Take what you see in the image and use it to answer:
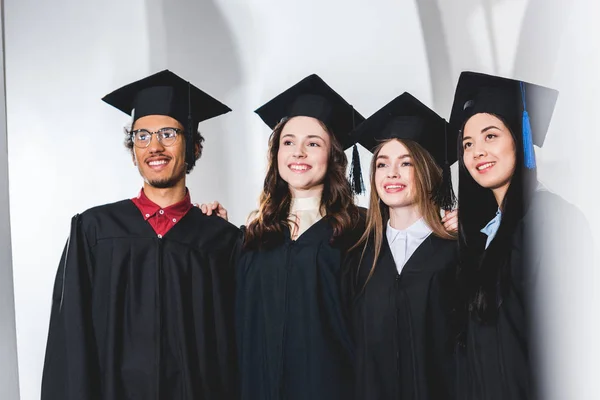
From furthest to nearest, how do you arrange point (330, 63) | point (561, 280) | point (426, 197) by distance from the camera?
point (330, 63)
point (426, 197)
point (561, 280)

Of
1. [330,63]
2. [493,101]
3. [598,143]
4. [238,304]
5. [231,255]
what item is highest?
[330,63]

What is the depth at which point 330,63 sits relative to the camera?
3.26m

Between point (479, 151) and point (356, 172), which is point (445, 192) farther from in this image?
point (356, 172)

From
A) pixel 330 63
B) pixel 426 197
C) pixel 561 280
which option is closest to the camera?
pixel 561 280

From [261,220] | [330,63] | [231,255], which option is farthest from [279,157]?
[330,63]

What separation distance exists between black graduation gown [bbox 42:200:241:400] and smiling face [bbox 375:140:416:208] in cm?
72

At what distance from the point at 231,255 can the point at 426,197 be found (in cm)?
83

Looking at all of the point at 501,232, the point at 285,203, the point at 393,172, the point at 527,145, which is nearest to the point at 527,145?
the point at 527,145

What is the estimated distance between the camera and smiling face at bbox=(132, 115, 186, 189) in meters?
2.81

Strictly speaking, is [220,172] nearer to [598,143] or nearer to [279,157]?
[279,157]

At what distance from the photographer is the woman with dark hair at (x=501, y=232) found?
2.28 m

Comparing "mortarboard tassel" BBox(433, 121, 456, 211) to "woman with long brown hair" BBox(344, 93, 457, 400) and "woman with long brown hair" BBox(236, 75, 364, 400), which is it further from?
"woman with long brown hair" BBox(236, 75, 364, 400)

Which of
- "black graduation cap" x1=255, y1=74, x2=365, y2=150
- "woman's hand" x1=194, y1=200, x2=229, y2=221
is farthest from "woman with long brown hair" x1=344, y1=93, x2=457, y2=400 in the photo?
"woman's hand" x1=194, y1=200, x2=229, y2=221

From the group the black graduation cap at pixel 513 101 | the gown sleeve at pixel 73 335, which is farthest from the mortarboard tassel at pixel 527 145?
the gown sleeve at pixel 73 335
